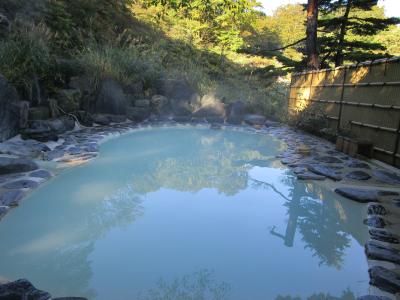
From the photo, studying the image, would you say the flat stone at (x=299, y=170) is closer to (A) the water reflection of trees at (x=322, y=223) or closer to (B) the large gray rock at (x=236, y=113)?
(A) the water reflection of trees at (x=322, y=223)

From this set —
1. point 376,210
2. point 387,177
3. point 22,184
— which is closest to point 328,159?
point 387,177

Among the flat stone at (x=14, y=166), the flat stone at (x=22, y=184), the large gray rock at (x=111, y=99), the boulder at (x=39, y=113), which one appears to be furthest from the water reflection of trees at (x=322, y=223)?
the large gray rock at (x=111, y=99)

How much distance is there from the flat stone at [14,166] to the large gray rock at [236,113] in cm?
608

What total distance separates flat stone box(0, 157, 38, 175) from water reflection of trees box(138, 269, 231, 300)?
7.51 ft

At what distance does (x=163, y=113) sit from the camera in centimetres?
883

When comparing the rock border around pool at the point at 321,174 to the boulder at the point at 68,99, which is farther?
the boulder at the point at 68,99

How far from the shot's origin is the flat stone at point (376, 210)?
2.83m

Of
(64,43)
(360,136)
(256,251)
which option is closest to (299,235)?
(256,251)

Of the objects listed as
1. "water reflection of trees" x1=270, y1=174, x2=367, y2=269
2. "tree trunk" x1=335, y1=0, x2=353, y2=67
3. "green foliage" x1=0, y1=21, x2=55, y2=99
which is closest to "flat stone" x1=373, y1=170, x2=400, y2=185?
"water reflection of trees" x1=270, y1=174, x2=367, y2=269

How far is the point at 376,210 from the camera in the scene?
9.44 feet

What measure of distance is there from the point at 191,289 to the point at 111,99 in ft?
20.7

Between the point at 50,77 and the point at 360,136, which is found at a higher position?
the point at 50,77

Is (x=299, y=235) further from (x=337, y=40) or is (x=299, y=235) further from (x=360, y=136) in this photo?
(x=337, y=40)

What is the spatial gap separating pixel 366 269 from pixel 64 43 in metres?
8.01
